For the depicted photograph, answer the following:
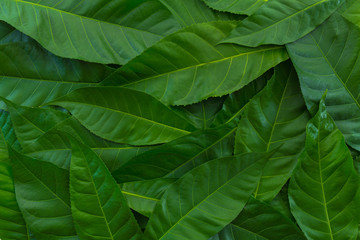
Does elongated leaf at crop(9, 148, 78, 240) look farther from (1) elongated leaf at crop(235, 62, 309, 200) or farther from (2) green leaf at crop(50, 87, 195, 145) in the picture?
(1) elongated leaf at crop(235, 62, 309, 200)

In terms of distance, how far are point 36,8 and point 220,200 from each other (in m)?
0.29

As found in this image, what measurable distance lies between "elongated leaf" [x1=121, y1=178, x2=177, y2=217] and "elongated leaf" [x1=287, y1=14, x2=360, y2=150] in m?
0.18

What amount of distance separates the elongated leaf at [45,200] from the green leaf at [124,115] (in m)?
0.07

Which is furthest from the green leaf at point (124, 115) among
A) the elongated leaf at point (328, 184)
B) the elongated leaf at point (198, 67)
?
the elongated leaf at point (328, 184)

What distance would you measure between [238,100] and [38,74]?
23 cm

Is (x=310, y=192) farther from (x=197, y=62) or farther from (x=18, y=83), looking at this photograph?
(x=18, y=83)

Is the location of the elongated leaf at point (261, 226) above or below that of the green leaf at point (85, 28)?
below

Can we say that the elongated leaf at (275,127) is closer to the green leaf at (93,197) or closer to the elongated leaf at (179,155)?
the elongated leaf at (179,155)

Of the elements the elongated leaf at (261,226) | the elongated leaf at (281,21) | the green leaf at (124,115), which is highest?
the elongated leaf at (281,21)

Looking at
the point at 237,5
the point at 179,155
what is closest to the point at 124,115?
the point at 179,155

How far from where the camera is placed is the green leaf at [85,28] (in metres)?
0.49

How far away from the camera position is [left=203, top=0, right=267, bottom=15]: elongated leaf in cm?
50

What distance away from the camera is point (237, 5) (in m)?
0.50

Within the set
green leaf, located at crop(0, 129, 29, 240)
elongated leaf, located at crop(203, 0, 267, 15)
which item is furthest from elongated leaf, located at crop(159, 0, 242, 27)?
green leaf, located at crop(0, 129, 29, 240)
